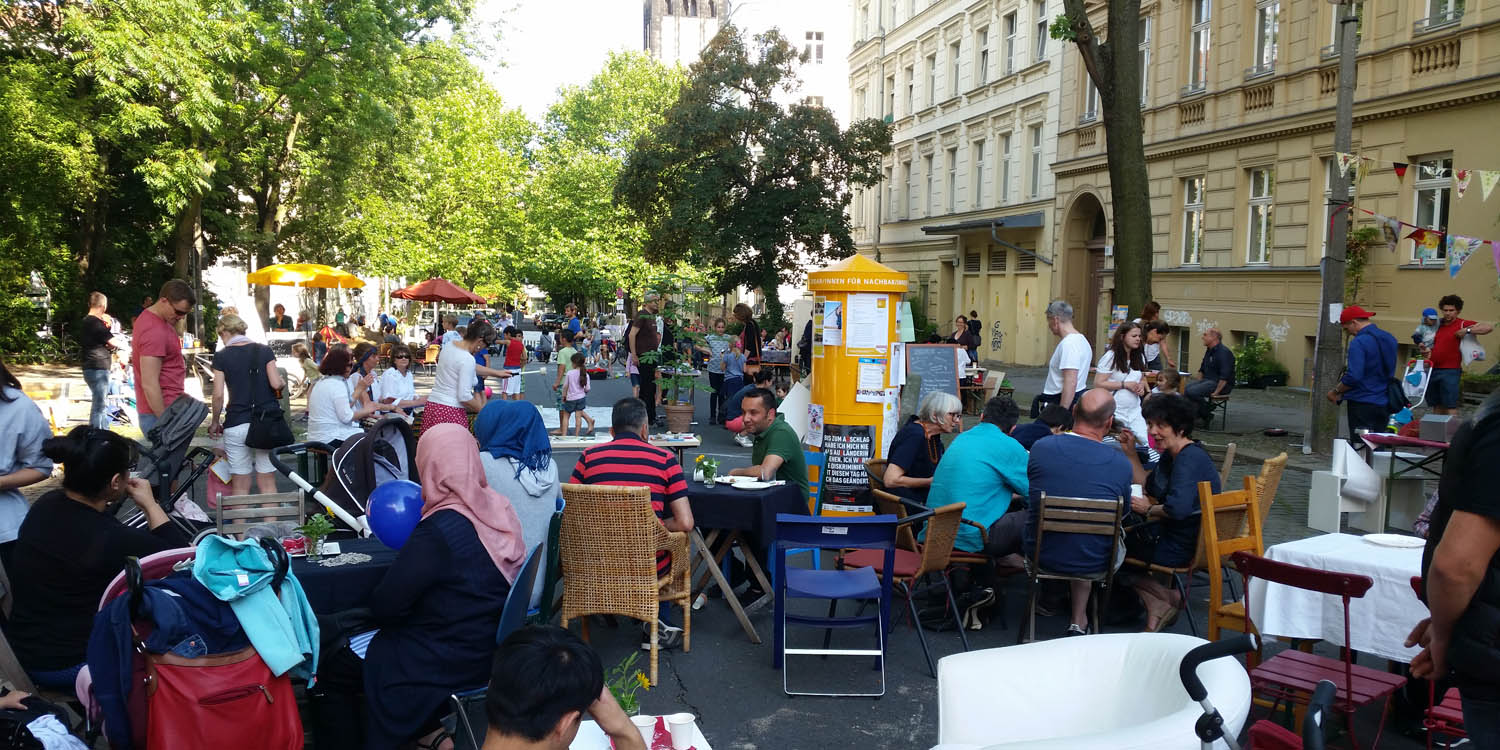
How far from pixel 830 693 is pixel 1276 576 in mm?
2167

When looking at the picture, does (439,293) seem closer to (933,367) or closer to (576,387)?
(576,387)

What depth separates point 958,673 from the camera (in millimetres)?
3557

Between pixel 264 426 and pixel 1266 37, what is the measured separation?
65.4ft

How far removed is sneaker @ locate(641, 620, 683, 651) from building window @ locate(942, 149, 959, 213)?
101ft

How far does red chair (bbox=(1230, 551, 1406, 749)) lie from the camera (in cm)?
400

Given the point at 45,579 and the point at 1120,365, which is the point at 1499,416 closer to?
the point at 45,579

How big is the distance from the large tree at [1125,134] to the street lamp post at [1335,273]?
2073 millimetres

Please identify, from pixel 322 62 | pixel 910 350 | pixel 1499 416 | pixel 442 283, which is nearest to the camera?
pixel 1499 416

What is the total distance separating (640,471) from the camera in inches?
226

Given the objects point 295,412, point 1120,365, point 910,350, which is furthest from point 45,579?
point 295,412

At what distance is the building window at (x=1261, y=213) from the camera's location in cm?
2070

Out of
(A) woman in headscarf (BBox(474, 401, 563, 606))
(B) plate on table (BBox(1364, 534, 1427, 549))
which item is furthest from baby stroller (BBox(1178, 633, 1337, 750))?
(A) woman in headscarf (BBox(474, 401, 563, 606))

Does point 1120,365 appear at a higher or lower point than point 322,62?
lower

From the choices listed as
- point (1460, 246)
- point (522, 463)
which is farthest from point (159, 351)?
point (1460, 246)
